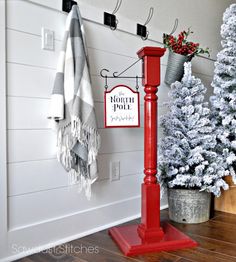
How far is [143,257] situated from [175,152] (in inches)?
28.4

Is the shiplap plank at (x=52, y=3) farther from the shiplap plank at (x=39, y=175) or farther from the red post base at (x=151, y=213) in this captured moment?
the red post base at (x=151, y=213)

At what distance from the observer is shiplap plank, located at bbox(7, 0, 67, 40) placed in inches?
55.1

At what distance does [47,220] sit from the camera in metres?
1.54

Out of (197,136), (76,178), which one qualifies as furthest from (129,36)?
(76,178)

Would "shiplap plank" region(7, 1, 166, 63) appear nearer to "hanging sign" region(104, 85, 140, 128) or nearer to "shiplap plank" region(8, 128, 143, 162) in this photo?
"hanging sign" region(104, 85, 140, 128)

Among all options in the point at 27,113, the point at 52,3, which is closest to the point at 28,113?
the point at 27,113

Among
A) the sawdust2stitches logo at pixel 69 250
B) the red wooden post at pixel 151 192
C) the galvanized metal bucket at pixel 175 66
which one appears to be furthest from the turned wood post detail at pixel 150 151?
the galvanized metal bucket at pixel 175 66

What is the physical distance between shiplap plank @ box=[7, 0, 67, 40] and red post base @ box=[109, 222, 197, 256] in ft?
3.70

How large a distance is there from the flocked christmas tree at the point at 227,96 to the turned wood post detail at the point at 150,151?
68 cm

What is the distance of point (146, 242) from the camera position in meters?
1.50

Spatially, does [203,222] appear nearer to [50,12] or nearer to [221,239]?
[221,239]

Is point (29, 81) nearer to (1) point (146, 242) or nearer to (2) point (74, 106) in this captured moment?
(2) point (74, 106)

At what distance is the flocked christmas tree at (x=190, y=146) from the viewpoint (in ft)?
6.12

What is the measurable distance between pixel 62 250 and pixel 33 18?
3.87 ft
